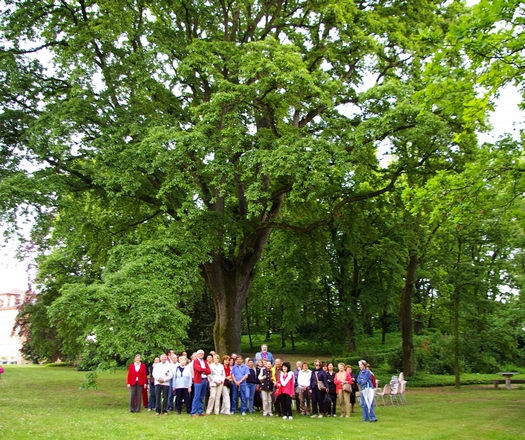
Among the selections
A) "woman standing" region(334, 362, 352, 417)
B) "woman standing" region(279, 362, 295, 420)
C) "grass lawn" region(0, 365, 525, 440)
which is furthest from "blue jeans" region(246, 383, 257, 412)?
"woman standing" region(334, 362, 352, 417)

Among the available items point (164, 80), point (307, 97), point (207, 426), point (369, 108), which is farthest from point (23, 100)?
point (207, 426)

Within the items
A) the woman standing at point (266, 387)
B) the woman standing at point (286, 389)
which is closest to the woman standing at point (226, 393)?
the woman standing at point (266, 387)

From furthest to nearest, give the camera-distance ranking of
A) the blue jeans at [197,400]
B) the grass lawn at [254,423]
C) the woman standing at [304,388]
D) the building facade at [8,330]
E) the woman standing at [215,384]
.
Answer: the building facade at [8,330]
the woman standing at [304,388]
the woman standing at [215,384]
the blue jeans at [197,400]
the grass lawn at [254,423]

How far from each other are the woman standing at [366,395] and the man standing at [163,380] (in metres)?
5.02

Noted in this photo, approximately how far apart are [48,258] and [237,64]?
19.3 meters

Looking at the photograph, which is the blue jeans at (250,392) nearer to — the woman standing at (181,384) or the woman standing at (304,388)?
the woman standing at (304,388)

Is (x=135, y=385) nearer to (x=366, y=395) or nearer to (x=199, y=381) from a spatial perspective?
(x=199, y=381)

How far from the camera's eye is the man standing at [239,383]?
13328 millimetres

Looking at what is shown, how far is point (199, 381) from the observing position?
12.7 metres

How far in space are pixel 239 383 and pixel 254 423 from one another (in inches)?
79.5

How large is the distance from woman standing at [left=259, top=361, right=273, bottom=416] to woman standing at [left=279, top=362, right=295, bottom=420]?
33cm

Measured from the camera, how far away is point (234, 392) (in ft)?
44.5

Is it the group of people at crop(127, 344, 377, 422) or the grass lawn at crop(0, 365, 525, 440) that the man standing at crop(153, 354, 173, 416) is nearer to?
the group of people at crop(127, 344, 377, 422)

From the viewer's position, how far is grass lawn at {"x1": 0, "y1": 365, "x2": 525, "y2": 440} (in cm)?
977
